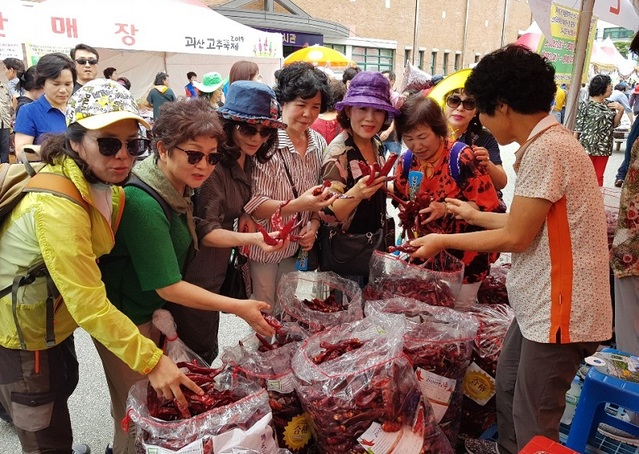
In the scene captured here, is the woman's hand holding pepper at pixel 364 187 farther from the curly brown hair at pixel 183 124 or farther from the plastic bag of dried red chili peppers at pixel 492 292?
the plastic bag of dried red chili peppers at pixel 492 292

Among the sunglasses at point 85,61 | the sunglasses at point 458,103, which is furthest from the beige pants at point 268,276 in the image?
the sunglasses at point 85,61

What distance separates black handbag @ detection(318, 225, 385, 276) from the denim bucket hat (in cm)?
65

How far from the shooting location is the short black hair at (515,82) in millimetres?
1433

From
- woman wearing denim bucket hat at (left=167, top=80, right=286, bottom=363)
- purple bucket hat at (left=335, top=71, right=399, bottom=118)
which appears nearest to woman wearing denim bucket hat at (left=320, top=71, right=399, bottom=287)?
purple bucket hat at (left=335, top=71, right=399, bottom=118)

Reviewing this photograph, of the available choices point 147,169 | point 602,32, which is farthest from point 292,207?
point 602,32

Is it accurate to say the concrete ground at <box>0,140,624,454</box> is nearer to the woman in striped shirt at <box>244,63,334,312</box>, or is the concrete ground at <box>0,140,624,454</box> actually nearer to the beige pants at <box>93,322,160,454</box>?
the beige pants at <box>93,322,160,454</box>

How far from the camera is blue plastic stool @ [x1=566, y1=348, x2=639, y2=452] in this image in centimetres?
174

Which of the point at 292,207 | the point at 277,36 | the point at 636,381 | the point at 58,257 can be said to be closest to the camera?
the point at 58,257

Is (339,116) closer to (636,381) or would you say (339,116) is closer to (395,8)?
(636,381)

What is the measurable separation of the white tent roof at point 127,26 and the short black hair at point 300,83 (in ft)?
17.7

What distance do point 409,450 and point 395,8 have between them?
22893 millimetres

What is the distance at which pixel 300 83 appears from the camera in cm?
215

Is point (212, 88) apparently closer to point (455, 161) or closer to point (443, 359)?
point (455, 161)

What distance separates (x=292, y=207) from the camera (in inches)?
79.4
